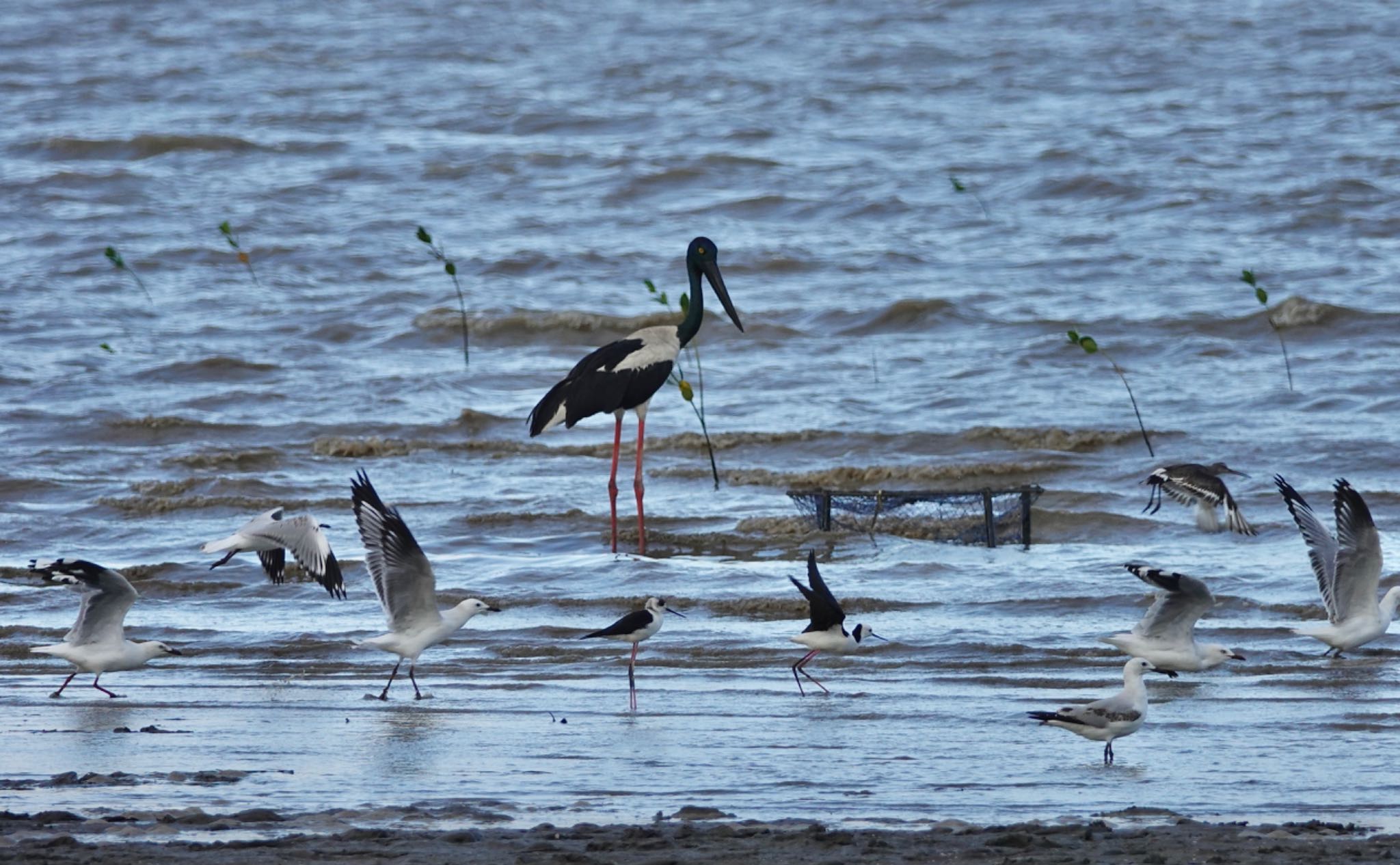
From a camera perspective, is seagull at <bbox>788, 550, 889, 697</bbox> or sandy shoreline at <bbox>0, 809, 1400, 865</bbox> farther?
seagull at <bbox>788, 550, 889, 697</bbox>

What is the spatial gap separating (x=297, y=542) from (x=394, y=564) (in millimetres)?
1002

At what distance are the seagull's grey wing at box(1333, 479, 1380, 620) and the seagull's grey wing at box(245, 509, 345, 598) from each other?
455 cm

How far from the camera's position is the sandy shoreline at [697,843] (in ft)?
15.6

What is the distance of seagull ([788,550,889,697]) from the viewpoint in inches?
312

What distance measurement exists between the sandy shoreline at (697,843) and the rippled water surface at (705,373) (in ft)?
1.25

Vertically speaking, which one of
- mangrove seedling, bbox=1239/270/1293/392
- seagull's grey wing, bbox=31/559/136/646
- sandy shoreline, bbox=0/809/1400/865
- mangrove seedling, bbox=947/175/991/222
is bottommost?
mangrove seedling, bbox=947/175/991/222

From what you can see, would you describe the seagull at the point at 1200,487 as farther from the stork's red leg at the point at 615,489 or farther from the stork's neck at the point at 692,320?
the stork's neck at the point at 692,320

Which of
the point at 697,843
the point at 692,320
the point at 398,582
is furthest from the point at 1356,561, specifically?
the point at 692,320

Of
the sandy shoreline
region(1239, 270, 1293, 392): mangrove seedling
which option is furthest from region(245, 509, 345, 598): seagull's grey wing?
region(1239, 270, 1293, 392): mangrove seedling

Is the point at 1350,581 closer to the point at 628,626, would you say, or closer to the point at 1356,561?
the point at 1356,561

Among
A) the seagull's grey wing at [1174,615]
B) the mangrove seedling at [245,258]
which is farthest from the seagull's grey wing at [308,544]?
the mangrove seedling at [245,258]

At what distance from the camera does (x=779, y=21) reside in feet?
123

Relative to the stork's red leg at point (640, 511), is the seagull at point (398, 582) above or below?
above

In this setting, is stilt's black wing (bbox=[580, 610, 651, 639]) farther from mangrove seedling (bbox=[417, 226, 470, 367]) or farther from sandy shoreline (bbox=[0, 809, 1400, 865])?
mangrove seedling (bbox=[417, 226, 470, 367])
